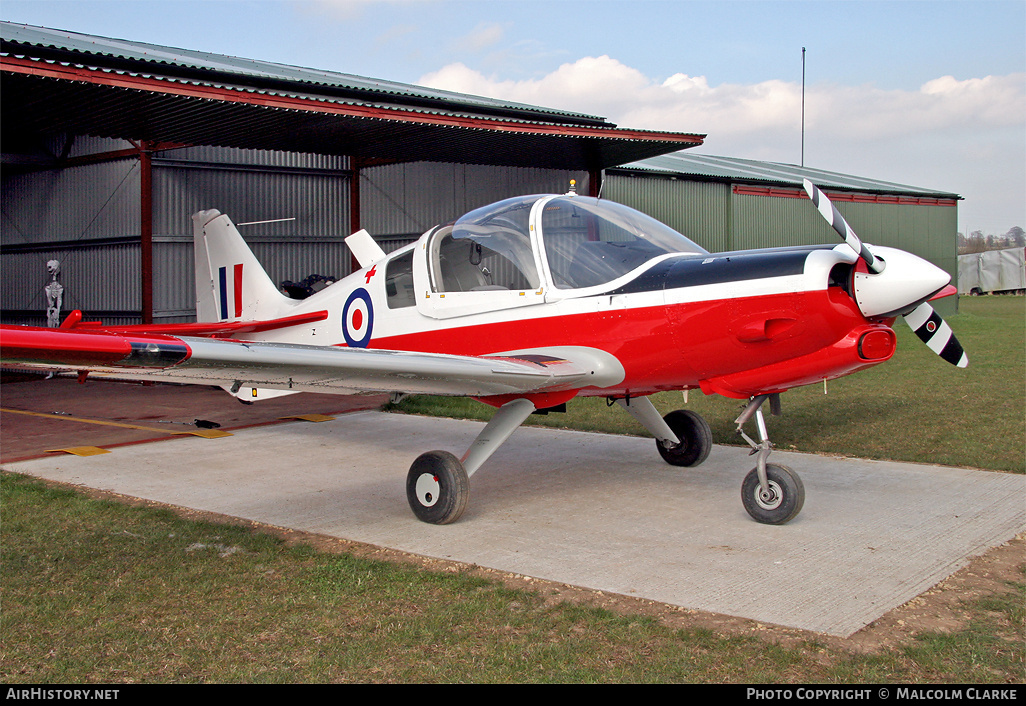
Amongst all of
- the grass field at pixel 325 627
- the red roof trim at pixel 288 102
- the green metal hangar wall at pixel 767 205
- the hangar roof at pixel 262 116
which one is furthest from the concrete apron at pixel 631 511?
the green metal hangar wall at pixel 767 205

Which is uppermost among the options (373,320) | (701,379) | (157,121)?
(157,121)

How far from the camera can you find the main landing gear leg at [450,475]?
5465 millimetres

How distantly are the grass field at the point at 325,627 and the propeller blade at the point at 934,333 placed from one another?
4.96 feet

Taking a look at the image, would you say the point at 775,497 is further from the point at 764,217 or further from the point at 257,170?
the point at 764,217

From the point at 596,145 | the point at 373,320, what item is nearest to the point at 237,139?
the point at 596,145

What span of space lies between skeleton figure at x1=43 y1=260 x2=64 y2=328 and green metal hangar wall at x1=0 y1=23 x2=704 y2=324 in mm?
201

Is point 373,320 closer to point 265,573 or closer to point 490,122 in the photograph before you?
point 265,573

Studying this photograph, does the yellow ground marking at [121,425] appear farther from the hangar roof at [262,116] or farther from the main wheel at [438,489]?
the main wheel at [438,489]

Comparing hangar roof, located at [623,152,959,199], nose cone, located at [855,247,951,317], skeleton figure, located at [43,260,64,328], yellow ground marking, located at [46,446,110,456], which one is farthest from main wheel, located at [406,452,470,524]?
skeleton figure, located at [43,260,64,328]

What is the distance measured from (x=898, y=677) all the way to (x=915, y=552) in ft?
5.99

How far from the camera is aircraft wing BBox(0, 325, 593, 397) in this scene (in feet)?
11.7

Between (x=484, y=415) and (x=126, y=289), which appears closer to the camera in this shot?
(x=484, y=415)

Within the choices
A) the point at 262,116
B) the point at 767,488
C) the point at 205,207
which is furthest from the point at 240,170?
the point at 767,488

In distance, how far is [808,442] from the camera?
8.27 meters
